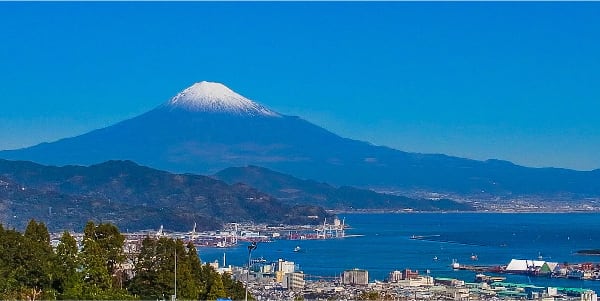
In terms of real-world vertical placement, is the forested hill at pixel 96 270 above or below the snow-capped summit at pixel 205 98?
below

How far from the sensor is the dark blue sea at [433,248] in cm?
3325

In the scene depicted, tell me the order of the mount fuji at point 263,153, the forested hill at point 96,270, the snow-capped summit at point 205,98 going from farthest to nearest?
the snow-capped summit at point 205,98
the mount fuji at point 263,153
the forested hill at point 96,270

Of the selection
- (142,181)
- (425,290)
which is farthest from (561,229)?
(425,290)

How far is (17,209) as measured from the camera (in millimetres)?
39500

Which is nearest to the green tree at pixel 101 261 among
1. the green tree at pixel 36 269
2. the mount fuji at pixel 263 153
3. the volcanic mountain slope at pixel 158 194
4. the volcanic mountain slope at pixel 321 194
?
the green tree at pixel 36 269

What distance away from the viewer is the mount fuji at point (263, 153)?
11394 centimetres

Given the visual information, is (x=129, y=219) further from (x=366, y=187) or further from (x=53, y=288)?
(x=366, y=187)

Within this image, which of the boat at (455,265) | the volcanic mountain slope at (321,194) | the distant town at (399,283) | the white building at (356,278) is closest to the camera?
the distant town at (399,283)

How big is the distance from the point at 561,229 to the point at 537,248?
1835 cm

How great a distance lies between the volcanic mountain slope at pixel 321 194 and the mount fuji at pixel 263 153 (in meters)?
20.5

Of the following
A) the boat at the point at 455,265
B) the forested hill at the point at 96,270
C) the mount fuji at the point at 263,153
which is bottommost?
the boat at the point at 455,265

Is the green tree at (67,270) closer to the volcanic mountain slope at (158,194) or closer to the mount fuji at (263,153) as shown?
the volcanic mountain slope at (158,194)

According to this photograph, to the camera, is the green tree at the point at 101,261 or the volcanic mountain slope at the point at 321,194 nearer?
the green tree at the point at 101,261

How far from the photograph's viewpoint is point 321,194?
87688 millimetres
